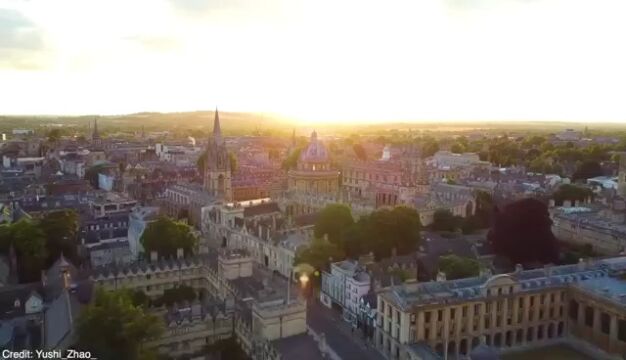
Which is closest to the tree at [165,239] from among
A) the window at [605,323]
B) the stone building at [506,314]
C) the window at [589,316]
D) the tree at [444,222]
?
the stone building at [506,314]

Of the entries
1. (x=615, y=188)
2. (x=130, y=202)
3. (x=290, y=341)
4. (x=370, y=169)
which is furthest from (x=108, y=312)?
(x=615, y=188)

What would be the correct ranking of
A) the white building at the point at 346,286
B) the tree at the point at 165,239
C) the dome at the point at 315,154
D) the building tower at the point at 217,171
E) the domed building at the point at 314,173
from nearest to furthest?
1. the white building at the point at 346,286
2. the tree at the point at 165,239
3. the building tower at the point at 217,171
4. the domed building at the point at 314,173
5. the dome at the point at 315,154

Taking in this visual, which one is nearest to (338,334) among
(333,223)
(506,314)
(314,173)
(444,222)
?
(506,314)

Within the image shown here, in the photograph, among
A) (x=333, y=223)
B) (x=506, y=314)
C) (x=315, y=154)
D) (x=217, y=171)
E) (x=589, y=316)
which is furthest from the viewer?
(x=315, y=154)

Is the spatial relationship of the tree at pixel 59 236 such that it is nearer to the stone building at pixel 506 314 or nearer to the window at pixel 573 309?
the stone building at pixel 506 314

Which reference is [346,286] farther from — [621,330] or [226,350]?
[621,330]

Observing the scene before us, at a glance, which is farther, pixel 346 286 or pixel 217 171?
pixel 217 171
